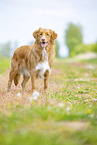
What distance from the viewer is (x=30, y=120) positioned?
3.28 meters

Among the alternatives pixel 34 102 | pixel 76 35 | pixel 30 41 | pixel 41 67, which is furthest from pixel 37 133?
pixel 30 41

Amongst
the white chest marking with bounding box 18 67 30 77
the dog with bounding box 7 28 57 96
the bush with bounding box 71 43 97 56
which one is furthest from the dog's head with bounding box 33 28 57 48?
the bush with bounding box 71 43 97 56

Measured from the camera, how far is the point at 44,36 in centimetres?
617

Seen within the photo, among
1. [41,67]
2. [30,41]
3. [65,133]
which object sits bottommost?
[65,133]

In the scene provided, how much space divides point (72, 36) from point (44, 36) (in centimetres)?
5683

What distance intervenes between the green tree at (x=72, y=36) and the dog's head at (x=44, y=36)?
55.2 m

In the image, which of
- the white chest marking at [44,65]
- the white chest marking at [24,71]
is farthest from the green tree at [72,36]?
the white chest marking at [44,65]

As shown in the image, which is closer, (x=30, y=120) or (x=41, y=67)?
(x=30, y=120)

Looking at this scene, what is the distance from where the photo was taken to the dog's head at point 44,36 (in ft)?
20.3

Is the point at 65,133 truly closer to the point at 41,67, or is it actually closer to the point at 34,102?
the point at 34,102

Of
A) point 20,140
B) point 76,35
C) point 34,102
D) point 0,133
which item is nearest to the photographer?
point 20,140

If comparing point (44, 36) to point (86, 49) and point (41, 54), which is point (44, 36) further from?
point (86, 49)

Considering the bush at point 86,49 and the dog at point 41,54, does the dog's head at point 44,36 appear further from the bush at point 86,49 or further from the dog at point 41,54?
the bush at point 86,49

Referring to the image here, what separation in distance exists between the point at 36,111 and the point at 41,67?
2.87 meters
